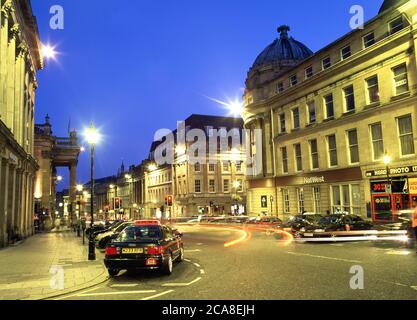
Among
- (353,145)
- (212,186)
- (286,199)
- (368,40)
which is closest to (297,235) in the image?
(353,145)

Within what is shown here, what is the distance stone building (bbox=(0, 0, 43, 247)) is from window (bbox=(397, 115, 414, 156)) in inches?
1056

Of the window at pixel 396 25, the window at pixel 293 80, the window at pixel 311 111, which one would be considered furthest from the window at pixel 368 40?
the window at pixel 293 80

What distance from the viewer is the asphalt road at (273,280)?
8.34 m

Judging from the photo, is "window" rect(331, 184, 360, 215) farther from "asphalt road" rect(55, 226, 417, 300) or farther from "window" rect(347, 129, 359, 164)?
"asphalt road" rect(55, 226, 417, 300)

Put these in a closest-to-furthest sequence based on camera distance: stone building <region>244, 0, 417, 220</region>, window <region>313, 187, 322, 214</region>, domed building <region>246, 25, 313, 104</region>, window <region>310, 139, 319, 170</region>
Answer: stone building <region>244, 0, 417, 220</region>, window <region>313, 187, 322, 214</region>, window <region>310, 139, 319, 170</region>, domed building <region>246, 25, 313, 104</region>

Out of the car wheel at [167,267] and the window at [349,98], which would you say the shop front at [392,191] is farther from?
the car wheel at [167,267]

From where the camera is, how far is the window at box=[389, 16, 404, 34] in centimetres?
2815

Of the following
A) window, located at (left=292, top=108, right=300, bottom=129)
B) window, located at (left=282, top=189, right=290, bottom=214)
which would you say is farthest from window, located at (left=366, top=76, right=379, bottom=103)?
window, located at (left=282, top=189, right=290, bottom=214)

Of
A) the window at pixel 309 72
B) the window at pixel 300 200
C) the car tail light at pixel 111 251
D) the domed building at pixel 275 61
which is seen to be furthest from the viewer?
the domed building at pixel 275 61

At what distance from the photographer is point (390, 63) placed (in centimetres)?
2908

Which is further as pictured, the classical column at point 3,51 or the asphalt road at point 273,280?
the classical column at point 3,51

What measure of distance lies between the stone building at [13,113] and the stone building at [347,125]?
24.5m

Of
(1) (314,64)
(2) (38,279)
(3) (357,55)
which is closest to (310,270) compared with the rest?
(2) (38,279)
